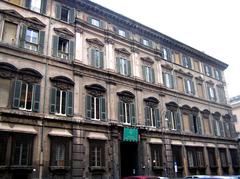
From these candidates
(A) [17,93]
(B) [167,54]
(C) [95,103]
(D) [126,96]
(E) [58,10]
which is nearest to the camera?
(A) [17,93]

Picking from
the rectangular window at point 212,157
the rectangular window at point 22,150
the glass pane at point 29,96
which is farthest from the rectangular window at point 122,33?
the rectangular window at point 212,157

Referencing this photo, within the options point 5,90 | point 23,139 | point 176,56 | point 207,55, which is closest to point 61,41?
point 5,90

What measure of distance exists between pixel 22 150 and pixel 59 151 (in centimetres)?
259

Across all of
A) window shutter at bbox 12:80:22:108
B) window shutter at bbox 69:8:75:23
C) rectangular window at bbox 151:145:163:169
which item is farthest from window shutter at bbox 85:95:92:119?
rectangular window at bbox 151:145:163:169

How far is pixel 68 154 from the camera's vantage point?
18094mm

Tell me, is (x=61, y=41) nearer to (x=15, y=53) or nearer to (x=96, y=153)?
(x=15, y=53)

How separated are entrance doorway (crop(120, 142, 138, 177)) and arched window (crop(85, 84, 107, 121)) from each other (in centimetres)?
346

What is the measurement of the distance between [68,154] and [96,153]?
7.99ft

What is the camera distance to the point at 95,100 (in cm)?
2097

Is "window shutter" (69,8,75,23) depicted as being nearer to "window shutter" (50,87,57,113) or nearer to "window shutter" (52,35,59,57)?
"window shutter" (52,35,59,57)

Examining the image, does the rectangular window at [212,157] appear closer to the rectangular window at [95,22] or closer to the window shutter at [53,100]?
the rectangular window at [95,22]

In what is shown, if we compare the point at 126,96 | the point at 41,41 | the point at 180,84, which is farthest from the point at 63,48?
the point at 180,84

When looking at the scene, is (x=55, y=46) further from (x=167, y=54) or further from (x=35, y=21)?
(x=167, y=54)

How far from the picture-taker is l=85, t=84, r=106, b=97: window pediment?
20.8 m
